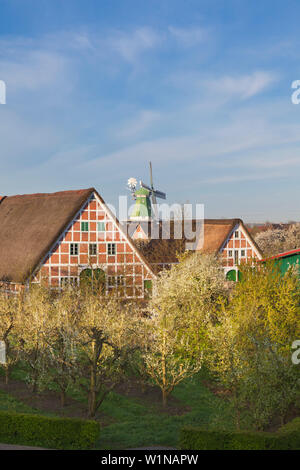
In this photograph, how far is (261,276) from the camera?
76.0 ft

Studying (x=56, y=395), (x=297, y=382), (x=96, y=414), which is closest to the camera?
(x=297, y=382)

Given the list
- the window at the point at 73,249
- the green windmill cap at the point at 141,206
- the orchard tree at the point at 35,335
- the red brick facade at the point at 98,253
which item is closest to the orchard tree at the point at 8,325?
the orchard tree at the point at 35,335

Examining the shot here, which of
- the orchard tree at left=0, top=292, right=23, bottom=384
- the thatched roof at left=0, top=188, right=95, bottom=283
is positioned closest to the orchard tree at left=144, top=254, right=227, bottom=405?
the orchard tree at left=0, top=292, right=23, bottom=384

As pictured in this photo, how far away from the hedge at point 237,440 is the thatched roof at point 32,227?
74.4 ft

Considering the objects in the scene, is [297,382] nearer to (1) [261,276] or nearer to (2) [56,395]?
(1) [261,276]

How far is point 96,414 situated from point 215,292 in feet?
38.8

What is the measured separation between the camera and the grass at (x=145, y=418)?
14602 millimetres

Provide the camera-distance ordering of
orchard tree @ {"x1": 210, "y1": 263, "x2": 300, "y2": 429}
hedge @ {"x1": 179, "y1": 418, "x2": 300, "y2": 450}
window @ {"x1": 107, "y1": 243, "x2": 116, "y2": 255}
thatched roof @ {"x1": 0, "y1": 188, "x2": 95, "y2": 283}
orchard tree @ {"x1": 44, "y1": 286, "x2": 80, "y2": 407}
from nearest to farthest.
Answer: hedge @ {"x1": 179, "y1": 418, "x2": 300, "y2": 450} → orchard tree @ {"x1": 210, "y1": 263, "x2": 300, "y2": 429} → orchard tree @ {"x1": 44, "y1": 286, "x2": 80, "y2": 407} → thatched roof @ {"x1": 0, "y1": 188, "x2": 95, "y2": 283} → window @ {"x1": 107, "y1": 243, "x2": 116, "y2": 255}

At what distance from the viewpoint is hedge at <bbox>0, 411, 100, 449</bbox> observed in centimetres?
1355

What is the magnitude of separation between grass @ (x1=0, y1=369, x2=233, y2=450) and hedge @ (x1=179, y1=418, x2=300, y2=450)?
166 centimetres

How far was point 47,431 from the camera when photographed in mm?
13930

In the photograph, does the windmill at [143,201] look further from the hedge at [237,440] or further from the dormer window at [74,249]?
the hedge at [237,440]

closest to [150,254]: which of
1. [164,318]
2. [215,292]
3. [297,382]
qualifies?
[215,292]

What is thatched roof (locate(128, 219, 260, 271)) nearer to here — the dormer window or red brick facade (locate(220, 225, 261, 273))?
red brick facade (locate(220, 225, 261, 273))
